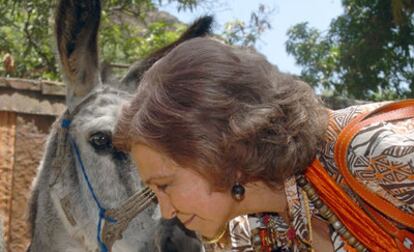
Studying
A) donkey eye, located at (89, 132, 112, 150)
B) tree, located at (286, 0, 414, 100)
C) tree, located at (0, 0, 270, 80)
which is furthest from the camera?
tree, located at (286, 0, 414, 100)

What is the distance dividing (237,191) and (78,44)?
2243mm

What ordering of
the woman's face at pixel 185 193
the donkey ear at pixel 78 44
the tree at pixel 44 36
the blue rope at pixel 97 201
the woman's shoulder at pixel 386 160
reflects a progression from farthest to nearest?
the tree at pixel 44 36
the donkey ear at pixel 78 44
the blue rope at pixel 97 201
the woman's face at pixel 185 193
the woman's shoulder at pixel 386 160

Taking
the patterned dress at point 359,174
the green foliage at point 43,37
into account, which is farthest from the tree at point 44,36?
the patterned dress at point 359,174

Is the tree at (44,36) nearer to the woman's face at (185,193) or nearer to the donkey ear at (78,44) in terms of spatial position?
the donkey ear at (78,44)

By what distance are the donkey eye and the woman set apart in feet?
5.27

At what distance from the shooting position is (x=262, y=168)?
2.37 meters

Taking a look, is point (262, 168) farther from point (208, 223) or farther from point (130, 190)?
point (130, 190)

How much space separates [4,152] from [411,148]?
5150 millimetres

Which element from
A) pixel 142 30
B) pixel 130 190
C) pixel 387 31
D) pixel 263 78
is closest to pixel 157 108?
pixel 263 78

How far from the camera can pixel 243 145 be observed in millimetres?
2334

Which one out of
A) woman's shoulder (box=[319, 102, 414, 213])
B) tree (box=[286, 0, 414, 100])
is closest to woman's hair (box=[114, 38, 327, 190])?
woman's shoulder (box=[319, 102, 414, 213])

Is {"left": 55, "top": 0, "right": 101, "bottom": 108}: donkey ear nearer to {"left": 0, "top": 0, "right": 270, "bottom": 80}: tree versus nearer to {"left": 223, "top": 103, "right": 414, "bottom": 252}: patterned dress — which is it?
{"left": 223, "top": 103, "right": 414, "bottom": 252}: patterned dress

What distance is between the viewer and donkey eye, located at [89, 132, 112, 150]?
412 cm

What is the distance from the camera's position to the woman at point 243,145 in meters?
2.31
